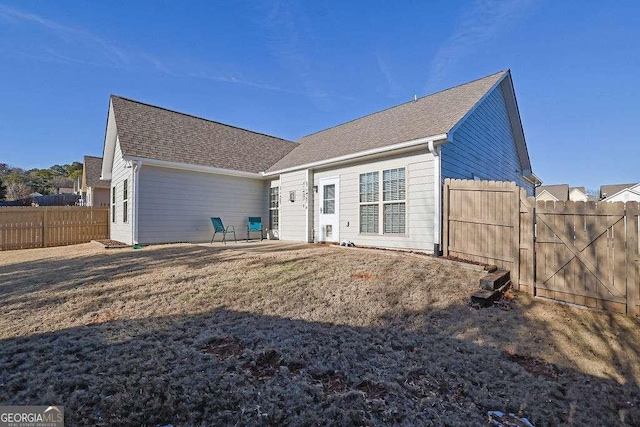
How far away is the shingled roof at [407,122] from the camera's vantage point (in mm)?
7340

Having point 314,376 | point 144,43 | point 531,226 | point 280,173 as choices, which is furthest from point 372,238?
point 144,43

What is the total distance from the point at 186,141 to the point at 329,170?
5.81 metres

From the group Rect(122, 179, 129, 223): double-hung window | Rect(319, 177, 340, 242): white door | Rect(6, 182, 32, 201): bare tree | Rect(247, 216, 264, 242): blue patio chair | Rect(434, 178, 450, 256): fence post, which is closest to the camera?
Rect(434, 178, 450, 256): fence post

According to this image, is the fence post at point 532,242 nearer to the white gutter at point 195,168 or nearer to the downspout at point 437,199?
the downspout at point 437,199

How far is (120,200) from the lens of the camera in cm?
1077

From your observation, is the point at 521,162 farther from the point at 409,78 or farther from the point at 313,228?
the point at 313,228

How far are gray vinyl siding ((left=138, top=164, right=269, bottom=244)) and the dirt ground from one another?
13.3 ft

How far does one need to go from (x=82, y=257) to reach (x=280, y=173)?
634 centimetres

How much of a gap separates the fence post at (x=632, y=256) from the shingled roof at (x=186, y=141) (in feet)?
33.8

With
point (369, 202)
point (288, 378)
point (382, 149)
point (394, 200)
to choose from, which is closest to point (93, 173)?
point (369, 202)

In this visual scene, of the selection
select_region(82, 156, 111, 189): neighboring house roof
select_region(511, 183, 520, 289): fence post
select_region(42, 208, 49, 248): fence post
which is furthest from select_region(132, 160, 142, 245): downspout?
select_region(82, 156, 111, 189): neighboring house roof

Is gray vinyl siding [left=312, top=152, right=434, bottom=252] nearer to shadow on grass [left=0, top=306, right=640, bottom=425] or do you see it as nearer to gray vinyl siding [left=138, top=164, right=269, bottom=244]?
shadow on grass [left=0, top=306, right=640, bottom=425]

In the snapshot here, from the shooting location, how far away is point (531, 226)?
15.4 feet

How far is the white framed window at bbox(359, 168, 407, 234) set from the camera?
7.41m
